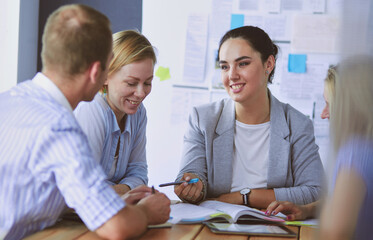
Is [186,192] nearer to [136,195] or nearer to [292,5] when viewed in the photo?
[136,195]

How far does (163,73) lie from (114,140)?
1535 millimetres

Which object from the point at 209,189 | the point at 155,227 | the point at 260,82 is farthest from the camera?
the point at 260,82

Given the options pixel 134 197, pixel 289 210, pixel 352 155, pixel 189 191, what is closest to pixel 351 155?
pixel 352 155

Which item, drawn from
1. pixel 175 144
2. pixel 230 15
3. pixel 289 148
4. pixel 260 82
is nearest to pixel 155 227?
pixel 289 148

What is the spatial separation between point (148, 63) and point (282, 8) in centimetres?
165

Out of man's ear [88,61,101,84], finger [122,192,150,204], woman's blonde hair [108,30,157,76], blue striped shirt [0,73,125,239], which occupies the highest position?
woman's blonde hair [108,30,157,76]

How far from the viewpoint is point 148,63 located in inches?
65.0

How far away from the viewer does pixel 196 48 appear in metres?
3.07

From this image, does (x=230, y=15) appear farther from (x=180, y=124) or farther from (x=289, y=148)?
(x=289, y=148)

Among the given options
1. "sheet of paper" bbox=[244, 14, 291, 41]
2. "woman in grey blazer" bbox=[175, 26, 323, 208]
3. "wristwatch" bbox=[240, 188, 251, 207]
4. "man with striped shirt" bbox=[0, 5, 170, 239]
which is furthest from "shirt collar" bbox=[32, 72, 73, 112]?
"sheet of paper" bbox=[244, 14, 291, 41]

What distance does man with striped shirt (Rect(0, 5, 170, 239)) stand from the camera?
0.93 m

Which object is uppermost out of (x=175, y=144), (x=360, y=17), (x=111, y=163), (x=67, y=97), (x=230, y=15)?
(x=230, y=15)

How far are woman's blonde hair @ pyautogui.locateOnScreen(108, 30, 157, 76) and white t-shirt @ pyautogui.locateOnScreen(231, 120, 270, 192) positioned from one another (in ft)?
1.93

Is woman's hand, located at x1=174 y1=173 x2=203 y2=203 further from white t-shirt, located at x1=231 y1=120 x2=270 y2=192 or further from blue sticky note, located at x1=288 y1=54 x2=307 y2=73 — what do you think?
blue sticky note, located at x1=288 y1=54 x2=307 y2=73
